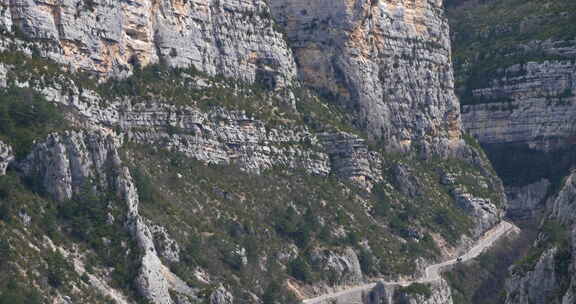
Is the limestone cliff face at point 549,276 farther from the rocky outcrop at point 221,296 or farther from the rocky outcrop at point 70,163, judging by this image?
the rocky outcrop at point 70,163

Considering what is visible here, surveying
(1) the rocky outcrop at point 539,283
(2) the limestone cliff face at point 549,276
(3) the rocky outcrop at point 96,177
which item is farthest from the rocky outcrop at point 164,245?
(1) the rocky outcrop at point 539,283

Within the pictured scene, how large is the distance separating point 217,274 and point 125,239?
13.9m

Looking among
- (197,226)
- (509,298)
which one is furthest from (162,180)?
(509,298)

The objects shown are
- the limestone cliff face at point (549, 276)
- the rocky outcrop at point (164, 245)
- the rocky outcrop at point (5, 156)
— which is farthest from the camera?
the rocky outcrop at point (164, 245)

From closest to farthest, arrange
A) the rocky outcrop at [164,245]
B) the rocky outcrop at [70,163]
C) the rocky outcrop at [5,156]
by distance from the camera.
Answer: the rocky outcrop at [5,156]
the rocky outcrop at [70,163]
the rocky outcrop at [164,245]

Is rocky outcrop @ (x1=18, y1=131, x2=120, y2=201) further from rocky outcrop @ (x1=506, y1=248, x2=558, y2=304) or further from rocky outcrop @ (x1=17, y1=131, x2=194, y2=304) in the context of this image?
rocky outcrop @ (x1=506, y1=248, x2=558, y2=304)

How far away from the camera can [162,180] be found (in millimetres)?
199625

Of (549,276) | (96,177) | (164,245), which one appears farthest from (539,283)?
(96,177)

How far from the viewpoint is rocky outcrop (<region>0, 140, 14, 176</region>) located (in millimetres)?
178875

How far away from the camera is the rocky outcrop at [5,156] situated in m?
179

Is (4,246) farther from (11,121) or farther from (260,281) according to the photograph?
(260,281)

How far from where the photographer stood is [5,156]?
180 m

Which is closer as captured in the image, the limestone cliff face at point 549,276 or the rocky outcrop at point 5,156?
the limestone cliff face at point 549,276

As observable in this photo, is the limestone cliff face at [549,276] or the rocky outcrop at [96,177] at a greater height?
the rocky outcrop at [96,177]
